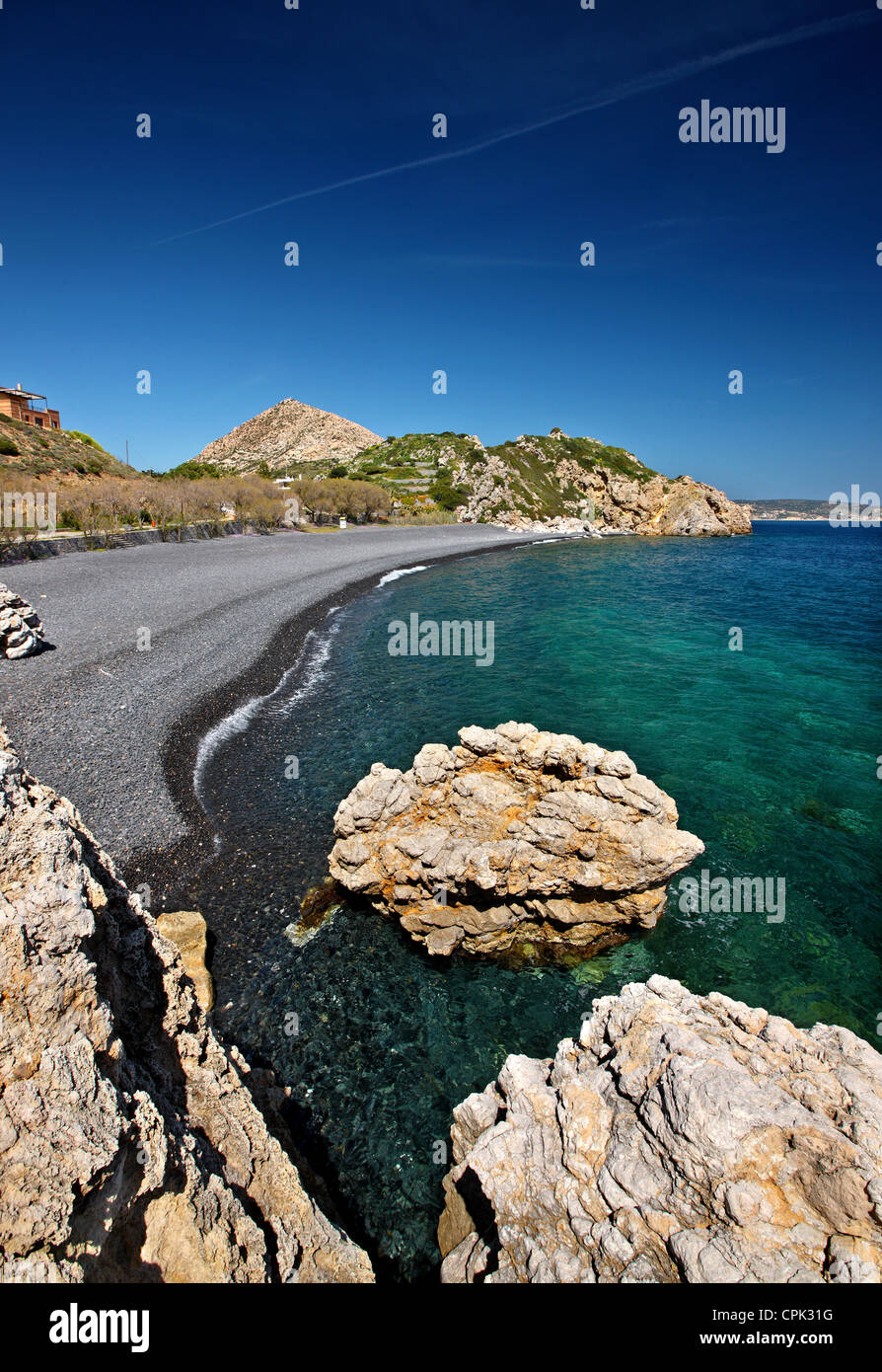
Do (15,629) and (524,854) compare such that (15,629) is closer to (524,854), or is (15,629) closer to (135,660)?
(135,660)

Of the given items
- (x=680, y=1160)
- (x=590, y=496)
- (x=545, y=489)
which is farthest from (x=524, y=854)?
(x=590, y=496)

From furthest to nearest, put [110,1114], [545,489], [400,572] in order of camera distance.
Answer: [545,489]
[400,572]
[110,1114]

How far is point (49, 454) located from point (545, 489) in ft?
325

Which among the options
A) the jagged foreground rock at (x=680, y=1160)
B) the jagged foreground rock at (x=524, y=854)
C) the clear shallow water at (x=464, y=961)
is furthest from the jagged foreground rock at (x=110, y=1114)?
the jagged foreground rock at (x=524, y=854)

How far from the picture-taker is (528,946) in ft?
29.0

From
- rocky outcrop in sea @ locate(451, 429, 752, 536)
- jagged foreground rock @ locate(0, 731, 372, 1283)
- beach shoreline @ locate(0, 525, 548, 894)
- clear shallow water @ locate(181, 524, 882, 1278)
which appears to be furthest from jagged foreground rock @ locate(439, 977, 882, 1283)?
rocky outcrop in sea @ locate(451, 429, 752, 536)

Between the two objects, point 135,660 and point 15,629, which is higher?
point 15,629

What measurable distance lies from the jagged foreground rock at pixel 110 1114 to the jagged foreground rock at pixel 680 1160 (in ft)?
4.49

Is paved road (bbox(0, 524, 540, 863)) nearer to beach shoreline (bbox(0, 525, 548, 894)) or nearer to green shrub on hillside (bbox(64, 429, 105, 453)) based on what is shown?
beach shoreline (bbox(0, 525, 548, 894))

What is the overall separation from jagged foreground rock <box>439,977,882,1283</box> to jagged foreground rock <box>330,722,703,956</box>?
3.22 meters

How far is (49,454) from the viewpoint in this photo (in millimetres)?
66125

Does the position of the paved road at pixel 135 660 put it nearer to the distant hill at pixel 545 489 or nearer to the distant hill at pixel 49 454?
the distant hill at pixel 49 454

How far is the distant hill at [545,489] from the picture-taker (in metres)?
112

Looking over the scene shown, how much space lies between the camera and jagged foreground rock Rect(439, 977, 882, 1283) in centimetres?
332
